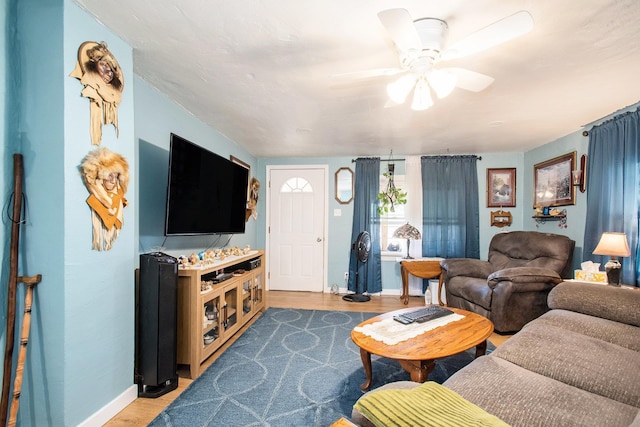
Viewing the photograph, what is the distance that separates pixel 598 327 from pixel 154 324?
2781 millimetres

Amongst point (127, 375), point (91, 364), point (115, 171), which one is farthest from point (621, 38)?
point (127, 375)

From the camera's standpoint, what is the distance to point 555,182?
3613 mm

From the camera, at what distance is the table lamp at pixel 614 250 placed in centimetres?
232

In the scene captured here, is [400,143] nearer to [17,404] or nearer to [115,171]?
[115,171]

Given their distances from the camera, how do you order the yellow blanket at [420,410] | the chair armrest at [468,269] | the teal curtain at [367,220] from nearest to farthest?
the yellow blanket at [420,410] → the chair armrest at [468,269] → the teal curtain at [367,220]

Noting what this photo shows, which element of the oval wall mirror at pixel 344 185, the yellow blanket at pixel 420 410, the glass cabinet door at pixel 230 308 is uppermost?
the oval wall mirror at pixel 344 185

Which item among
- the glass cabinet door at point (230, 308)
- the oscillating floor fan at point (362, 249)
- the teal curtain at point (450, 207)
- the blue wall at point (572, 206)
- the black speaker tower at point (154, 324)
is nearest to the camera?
the black speaker tower at point (154, 324)

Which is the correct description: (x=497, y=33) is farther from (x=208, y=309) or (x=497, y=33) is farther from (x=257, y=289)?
(x=257, y=289)

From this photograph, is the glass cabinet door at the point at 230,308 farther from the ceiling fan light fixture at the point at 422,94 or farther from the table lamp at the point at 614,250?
the table lamp at the point at 614,250

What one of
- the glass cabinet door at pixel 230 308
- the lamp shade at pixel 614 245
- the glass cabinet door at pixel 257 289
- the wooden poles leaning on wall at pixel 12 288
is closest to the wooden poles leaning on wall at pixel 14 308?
the wooden poles leaning on wall at pixel 12 288

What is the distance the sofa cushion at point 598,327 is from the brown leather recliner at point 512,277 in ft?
2.77

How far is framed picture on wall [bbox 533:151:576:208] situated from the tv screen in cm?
387

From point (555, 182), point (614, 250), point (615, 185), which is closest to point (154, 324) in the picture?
point (614, 250)

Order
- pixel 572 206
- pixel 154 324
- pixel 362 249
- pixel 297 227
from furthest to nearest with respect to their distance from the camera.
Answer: pixel 297 227 < pixel 362 249 < pixel 572 206 < pixel 154 324
